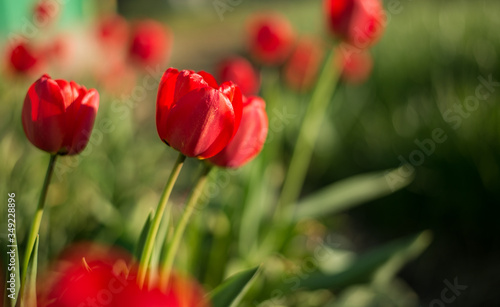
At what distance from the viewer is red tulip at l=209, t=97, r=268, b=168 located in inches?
30.1

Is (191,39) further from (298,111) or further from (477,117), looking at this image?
(477,117)

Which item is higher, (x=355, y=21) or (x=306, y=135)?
(x=355, y=21)

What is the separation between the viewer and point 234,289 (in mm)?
744

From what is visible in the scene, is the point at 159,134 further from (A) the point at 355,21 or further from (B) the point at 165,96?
(A) the point at 355,21

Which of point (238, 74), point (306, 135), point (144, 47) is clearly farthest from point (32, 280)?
point (144, 47)

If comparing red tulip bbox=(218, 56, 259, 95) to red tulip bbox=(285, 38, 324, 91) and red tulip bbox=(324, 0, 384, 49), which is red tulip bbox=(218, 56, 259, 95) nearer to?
red tulip bbox=(324, 0, 384, 49)

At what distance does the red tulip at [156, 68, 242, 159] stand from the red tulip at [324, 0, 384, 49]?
77 cm

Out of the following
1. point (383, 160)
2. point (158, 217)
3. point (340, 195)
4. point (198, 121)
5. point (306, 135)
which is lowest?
point (383, 160)

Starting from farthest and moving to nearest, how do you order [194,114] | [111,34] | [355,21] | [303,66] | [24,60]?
[303,66], [111,34], [24,60], [355,21], [194,114]

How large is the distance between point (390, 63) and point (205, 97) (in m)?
2.95

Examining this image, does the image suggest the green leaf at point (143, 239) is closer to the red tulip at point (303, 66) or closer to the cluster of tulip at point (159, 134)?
the cluster of tulip at point (159, 134)

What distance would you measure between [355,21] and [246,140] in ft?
2.32

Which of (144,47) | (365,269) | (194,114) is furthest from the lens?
(144,47)

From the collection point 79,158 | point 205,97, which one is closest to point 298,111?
point 79,158
